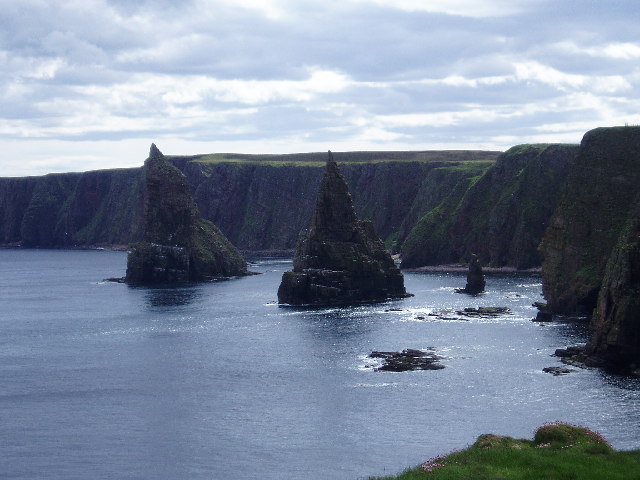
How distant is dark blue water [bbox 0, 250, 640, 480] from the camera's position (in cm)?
7262

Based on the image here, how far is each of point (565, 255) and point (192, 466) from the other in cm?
8587

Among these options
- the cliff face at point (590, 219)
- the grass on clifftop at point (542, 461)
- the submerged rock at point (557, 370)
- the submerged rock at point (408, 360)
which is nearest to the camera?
the grass on clifftop at point (542, 461)

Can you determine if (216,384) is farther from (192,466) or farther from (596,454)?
(596,454)

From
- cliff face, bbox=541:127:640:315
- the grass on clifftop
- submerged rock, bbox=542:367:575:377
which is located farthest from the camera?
cliff face, bbox=541:127:640:315

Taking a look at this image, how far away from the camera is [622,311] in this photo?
98.7 metres

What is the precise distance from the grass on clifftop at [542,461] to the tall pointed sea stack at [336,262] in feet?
379

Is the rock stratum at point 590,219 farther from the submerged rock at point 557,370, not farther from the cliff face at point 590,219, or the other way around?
the submerged rock at point 557,370

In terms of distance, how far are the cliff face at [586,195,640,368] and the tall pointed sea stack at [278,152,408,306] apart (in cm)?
7042

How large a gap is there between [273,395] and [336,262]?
7651 centimetres

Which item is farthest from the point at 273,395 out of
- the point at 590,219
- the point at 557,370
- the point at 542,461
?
the point at 590,219

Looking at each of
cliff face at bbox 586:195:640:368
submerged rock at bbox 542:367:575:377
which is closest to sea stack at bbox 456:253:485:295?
cliff face at bbox 586:195:640:368

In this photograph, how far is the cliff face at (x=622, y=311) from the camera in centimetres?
9856

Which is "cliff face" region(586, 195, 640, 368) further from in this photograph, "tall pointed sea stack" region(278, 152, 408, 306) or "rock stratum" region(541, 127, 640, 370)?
"tall pointed sea stack" region(278, 152, 408, 306)

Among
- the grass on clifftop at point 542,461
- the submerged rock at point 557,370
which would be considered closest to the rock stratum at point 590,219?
the submerged rock at point 557,370
